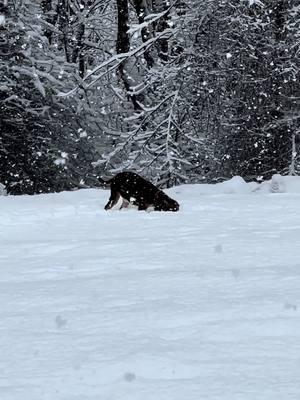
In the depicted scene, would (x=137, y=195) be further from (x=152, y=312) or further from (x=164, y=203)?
(x=152, y=312)

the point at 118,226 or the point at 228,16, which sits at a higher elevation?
the point at 228,16

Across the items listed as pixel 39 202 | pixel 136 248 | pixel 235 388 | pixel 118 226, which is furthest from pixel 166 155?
pixel 235 388

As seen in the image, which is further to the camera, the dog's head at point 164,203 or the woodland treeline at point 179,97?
the woodland treeline at point 179,97

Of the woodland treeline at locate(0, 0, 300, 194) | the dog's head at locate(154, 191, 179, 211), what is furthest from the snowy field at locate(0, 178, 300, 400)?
the woodland treeline at locate(0, 0, 300, 194)

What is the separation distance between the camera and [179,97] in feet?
52.0

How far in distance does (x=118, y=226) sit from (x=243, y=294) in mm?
4084

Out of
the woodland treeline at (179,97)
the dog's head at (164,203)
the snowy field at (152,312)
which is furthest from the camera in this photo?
the woodland treeline at (179,97)

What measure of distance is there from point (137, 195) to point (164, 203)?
0.52 metres

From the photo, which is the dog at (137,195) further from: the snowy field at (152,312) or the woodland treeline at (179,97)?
the woodland treeline at (179,97)

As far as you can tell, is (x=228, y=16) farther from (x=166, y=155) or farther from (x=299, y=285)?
(x=299, y=285)

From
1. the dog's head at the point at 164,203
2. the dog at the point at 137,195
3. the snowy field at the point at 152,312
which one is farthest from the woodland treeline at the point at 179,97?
the snowy field at the point at 152,312

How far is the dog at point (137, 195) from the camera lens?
9727 mm

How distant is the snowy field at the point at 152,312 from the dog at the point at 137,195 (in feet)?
5.16

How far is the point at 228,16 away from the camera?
600 inches
